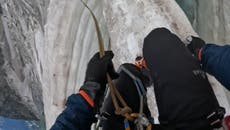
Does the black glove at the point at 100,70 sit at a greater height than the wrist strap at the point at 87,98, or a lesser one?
greater

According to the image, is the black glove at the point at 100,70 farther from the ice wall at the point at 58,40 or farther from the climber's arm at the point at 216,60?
the ice wall at the point at 58,40

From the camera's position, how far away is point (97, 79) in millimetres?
855

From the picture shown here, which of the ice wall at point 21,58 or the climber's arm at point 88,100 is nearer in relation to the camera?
the climber's arm at point 88,100

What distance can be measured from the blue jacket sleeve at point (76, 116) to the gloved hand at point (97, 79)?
1 centimetres

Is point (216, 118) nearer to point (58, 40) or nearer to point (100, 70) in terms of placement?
point (100, 70)

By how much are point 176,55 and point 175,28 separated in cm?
44

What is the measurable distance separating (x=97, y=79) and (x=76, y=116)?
0.08m

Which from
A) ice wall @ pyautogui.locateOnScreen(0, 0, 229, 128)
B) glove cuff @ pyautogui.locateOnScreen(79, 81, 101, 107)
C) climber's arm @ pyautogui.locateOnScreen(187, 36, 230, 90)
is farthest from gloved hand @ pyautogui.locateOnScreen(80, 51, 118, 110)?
ice wall @ pyautogui.locateOnScreen(0, 0, 229, 128)

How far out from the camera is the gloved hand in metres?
0.84

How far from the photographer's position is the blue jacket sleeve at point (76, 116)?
2.67 ft

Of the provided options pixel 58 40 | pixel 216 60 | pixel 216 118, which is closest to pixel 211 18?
pixel 58 40

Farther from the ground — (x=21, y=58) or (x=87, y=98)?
(x=87, y=98)

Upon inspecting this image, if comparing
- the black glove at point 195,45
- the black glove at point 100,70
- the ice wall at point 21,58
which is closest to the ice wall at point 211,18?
the ice wall at point 21,58

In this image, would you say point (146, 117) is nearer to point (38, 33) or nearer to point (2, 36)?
point (38, 33)
